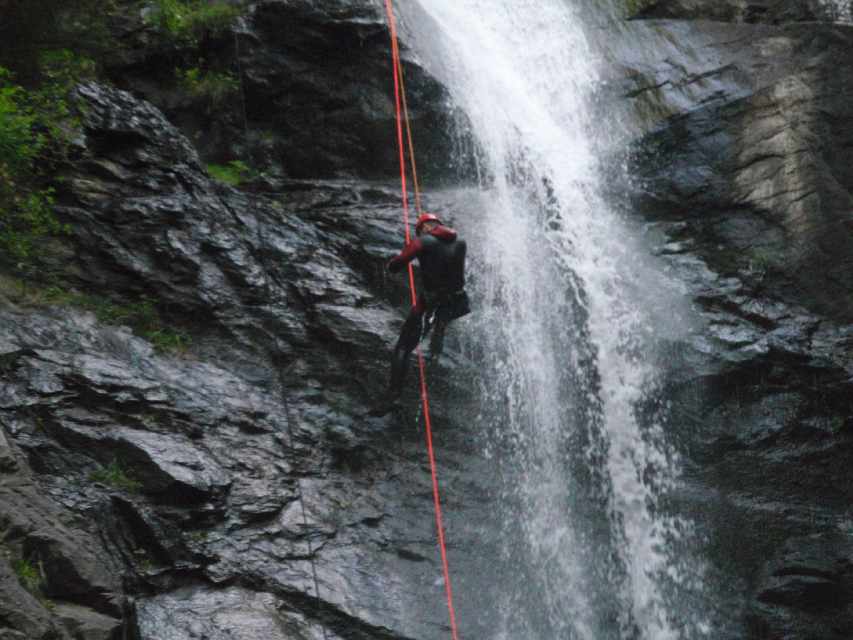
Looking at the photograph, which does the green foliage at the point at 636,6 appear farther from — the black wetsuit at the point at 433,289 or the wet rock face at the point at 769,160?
the black wetsuit at the point at 433,289

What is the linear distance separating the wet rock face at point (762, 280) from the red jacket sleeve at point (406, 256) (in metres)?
3.69

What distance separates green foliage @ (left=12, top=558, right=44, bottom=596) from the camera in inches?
181

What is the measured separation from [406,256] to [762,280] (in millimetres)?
4975

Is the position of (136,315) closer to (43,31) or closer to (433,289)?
(433,289)

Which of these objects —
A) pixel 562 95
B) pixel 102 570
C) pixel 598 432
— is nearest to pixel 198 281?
pixel 102 570

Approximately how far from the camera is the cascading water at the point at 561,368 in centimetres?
776

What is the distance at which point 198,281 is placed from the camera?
318 inches

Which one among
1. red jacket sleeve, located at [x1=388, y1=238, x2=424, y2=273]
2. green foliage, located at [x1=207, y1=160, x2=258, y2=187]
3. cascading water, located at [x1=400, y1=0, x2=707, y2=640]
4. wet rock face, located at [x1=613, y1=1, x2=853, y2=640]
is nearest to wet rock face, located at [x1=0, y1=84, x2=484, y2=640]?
green foliage, located at [x1=207, y1=160, x2=258, y2=187]

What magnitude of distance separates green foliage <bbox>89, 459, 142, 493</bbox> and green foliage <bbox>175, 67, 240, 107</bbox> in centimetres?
588

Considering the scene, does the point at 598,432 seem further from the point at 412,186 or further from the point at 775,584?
the point at 412,186

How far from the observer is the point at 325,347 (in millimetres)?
8250

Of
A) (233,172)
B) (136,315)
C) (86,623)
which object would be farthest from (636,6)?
(86,623)

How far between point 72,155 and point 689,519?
25.3 ft

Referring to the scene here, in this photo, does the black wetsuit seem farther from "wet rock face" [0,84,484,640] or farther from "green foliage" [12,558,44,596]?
"green foliage" [12,558,44,596]
